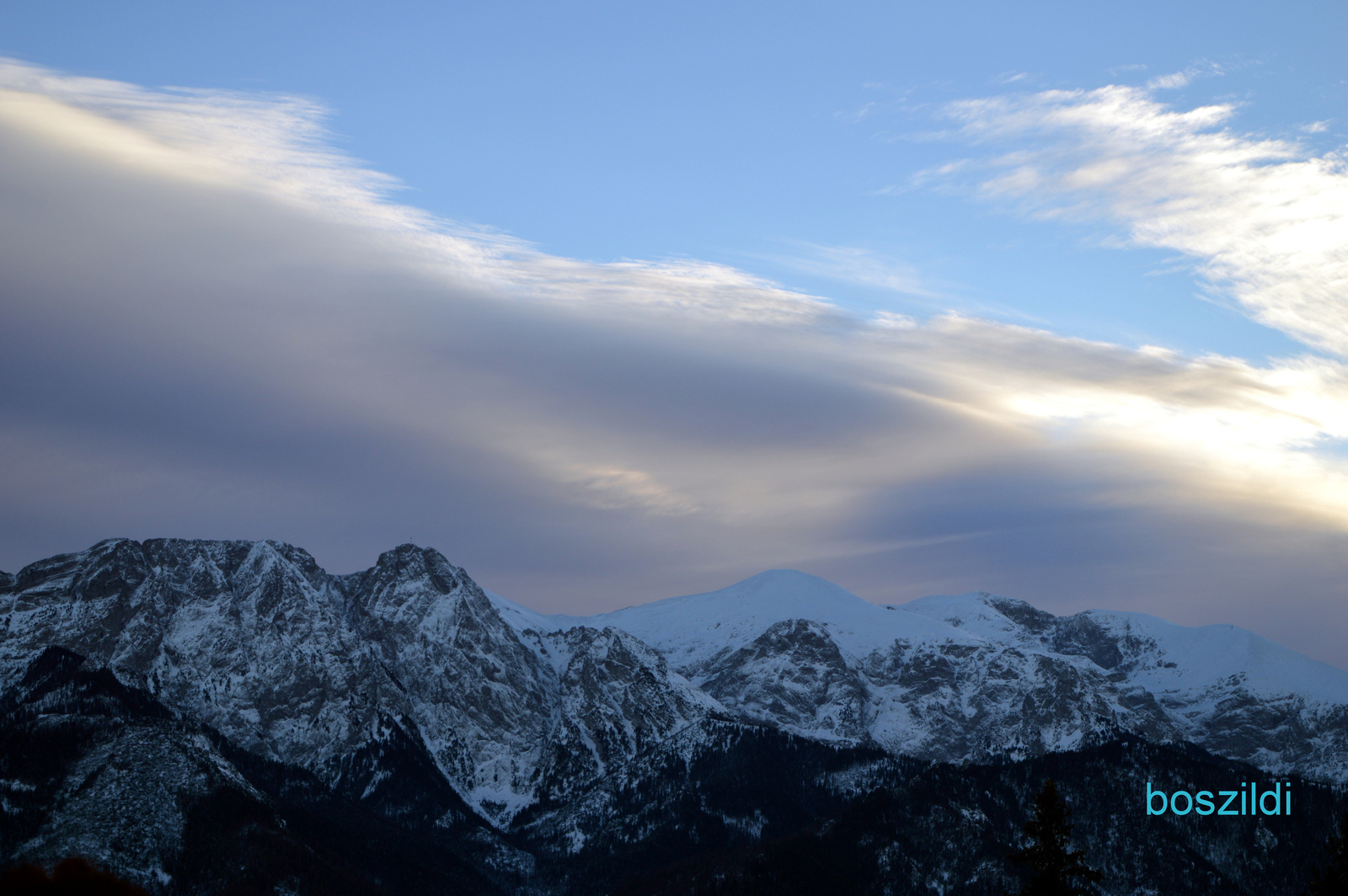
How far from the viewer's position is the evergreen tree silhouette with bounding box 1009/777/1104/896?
88875mm

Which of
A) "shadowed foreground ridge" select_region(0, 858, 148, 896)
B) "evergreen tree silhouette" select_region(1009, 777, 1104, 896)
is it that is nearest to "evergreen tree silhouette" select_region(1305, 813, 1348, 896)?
"evergreen tree silhouette" select_region(1009, 777, 1104, 896)

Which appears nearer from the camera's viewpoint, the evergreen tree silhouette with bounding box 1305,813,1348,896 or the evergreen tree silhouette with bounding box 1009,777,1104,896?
the evergreen tree silhouette with bounding box 1009,777,1104,896

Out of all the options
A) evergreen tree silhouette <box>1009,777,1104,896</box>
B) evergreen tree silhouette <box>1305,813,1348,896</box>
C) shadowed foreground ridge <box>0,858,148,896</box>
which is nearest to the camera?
shadowed foreground ridge <box>0,858,148,896</box>

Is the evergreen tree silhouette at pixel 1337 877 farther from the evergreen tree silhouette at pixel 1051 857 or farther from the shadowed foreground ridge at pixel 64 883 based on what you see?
the shadowed foreground ridge at pixel 64 883

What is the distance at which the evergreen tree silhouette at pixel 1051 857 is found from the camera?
88875mm

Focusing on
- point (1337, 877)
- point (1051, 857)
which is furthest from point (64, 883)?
point (1337, 877)

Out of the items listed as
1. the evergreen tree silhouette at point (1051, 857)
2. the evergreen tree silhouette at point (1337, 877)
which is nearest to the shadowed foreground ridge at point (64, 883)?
the evergreen tree silhouette at point (1051, 857)

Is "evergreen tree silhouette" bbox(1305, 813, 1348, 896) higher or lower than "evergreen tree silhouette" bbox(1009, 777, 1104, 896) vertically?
lower

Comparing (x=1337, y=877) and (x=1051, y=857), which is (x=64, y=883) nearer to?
(x=1051, y=857)

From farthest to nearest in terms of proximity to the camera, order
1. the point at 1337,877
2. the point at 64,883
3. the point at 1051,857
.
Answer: the point at 1337,877 < the point at 1051,857 < the point at 64,883

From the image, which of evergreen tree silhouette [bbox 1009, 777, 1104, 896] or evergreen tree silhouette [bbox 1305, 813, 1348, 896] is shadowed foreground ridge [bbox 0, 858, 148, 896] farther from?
evergreen tree silhouette [bbox 1305, 813, 1348, 896]

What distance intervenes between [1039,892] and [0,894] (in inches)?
2776

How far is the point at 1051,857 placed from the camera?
90.3 m

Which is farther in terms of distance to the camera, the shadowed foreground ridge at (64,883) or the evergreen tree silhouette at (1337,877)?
the evergreen tree silhouette at (1337,877)
